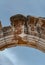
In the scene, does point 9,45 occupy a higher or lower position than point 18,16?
lower

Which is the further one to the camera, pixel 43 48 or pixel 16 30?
pixel 16 30

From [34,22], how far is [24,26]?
58 cm

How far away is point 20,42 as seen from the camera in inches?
385

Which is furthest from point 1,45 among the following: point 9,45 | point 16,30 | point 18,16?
point 18,16

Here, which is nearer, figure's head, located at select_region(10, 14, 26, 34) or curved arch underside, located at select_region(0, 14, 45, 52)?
curved arch underside, located at select_region(0, 14, 45, 52)

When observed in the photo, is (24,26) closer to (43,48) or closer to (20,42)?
(20,42)

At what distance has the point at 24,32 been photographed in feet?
31.9

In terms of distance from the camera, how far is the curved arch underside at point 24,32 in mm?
9352

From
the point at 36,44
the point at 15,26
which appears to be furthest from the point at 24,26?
the point at 36,44

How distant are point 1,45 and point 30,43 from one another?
1.44 metres

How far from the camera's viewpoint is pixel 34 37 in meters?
9.36

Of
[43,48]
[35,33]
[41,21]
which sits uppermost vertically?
[41,21]

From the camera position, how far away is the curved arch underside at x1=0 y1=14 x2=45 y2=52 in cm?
935

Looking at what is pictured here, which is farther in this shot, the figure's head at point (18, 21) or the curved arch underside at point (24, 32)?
the figure's head at point (18, 21)
